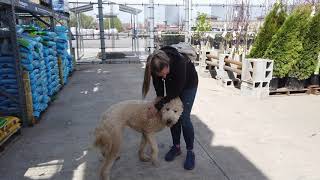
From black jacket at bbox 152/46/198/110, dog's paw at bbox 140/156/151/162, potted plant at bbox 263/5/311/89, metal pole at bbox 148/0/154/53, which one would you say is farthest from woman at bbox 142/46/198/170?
metal pole at bbox 148/0/154/53

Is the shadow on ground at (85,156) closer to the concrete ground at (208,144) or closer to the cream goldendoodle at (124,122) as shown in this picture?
the concrete ground at (208,144)

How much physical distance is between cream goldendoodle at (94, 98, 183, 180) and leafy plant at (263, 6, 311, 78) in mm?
5085

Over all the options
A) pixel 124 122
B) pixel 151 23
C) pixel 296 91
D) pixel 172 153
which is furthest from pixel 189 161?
pixel 151 23

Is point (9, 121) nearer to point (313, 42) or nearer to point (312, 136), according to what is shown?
point (312, 136)

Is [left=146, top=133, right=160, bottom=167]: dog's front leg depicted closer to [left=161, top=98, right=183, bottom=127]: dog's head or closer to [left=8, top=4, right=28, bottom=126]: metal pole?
[left=161, top=98, right=183, bottom=127]: dog's head

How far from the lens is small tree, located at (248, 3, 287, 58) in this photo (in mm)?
8469

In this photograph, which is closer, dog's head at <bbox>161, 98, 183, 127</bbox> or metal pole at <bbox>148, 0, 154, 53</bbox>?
dog's head at <bbox>161, 98, 183, 127</bbox>

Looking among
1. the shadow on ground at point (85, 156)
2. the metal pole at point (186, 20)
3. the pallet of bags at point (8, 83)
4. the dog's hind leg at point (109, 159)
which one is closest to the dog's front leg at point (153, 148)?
the shadow on ground at point (85, 156)

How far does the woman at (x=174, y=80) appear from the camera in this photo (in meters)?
3.56

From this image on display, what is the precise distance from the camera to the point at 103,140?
3.71 m

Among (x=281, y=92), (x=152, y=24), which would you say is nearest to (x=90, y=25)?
(x=152, y=24)

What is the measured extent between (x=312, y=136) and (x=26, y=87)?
505cm

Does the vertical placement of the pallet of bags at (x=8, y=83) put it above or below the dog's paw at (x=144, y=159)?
above

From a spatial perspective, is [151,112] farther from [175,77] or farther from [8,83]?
[8,83]
